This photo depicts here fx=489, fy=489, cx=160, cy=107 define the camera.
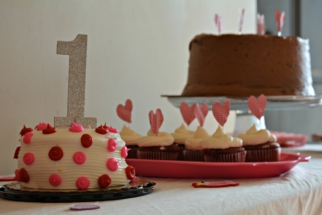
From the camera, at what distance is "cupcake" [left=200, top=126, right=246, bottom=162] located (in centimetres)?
113

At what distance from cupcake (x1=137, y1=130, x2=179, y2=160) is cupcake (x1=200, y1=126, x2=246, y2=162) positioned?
3.4 inches

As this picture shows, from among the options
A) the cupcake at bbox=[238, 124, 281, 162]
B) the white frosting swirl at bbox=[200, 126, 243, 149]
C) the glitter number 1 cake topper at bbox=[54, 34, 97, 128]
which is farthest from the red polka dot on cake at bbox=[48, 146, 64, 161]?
the cupcake at bbox=[238, 124, 281, 162]

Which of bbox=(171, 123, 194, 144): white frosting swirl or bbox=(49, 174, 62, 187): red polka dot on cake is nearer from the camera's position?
bbox=(49, 174, 62, 187): red polka dot on cake

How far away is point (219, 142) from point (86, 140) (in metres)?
0.41

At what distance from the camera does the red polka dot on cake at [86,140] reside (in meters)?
0.82

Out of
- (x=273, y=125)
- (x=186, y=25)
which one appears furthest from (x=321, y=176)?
(x=273, y=125)

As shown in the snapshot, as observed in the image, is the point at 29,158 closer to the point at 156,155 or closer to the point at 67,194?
the point at 67,194

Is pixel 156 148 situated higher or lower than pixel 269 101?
lower

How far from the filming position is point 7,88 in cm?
123

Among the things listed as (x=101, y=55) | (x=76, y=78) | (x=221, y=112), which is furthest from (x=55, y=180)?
(x=101, y=55)

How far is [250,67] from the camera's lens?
5.30ft

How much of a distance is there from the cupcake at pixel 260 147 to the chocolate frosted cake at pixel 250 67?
38 cm

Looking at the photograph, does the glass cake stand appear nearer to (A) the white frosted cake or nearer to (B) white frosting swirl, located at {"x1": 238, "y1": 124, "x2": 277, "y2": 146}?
(B) white frosting swirl, located at {"x1": 238, "y1": 124, "x2": 277, "y2": 146}

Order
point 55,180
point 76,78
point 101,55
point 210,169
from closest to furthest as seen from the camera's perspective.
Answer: point 55,180, point 76,78, point 210,169, point 101,55
